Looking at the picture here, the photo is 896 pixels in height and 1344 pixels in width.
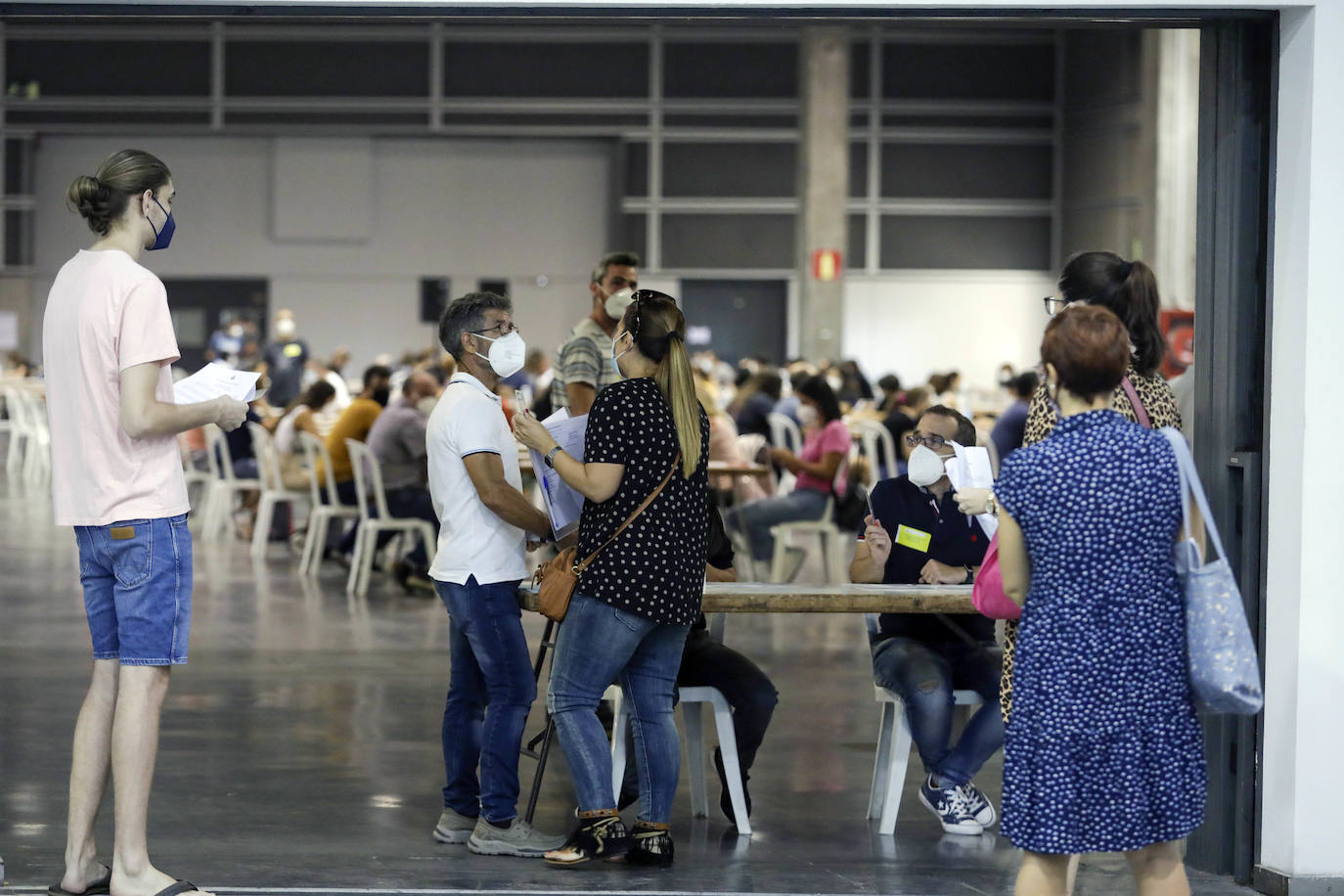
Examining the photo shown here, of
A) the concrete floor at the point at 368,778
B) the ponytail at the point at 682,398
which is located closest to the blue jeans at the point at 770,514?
the concrete floor at the point at 368,778

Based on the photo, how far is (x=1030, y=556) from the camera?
2641 millimetres

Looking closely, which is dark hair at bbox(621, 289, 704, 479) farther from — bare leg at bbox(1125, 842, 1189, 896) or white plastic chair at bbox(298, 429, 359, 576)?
white plastic chair at bbox(298, 429, 359, 576)

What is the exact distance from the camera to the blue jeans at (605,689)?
364cm

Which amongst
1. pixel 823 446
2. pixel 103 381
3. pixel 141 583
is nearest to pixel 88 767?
pixel 141 583

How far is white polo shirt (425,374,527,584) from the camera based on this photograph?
3777 millimetres

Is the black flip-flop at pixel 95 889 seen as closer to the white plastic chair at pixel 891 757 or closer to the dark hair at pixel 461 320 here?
the dark hair at pixel 461 320

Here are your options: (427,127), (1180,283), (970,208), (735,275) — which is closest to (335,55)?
(427,127)

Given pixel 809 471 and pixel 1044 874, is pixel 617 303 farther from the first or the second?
pixel 809 471

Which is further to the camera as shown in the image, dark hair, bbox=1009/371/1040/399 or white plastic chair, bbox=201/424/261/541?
white plastic chair, bbox=201/424/261/541

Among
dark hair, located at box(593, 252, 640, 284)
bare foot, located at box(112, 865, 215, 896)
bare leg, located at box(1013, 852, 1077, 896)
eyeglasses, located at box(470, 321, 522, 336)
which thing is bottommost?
bare foot, located at box(112, 865, 215, 896)

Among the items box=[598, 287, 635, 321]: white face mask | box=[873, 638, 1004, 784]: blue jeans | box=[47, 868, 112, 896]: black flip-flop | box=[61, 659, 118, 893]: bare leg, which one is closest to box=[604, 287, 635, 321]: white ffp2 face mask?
box=[598, 287, 635, 321]: white face mask

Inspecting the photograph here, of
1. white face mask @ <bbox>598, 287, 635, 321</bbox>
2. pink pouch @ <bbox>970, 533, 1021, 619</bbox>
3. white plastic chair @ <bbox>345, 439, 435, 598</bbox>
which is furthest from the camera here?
white plastic chair @ <bbox>345, 439, 435, 598</bbox>

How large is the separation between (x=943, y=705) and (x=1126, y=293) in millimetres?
1319

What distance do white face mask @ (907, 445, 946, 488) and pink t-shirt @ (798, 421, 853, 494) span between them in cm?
386
